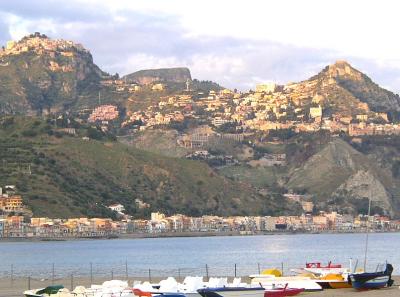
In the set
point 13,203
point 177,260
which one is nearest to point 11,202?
point 13,203

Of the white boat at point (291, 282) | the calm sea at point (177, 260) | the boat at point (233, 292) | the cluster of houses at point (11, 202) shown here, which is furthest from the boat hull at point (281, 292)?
the cluster of houses at point (11, 202)

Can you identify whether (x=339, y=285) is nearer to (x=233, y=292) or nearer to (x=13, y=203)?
(x=233, y=292)

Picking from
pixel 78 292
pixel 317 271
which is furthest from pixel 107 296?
pixel 317 271

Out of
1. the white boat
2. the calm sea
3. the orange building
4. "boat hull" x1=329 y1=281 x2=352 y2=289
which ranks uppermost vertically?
the orange building

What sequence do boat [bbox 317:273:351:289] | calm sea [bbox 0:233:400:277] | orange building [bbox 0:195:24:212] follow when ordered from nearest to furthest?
boat [bbox 317:273:351:289], calm sea [bbox 0:233:400:277], orange building [bbox 0:195:24:212]

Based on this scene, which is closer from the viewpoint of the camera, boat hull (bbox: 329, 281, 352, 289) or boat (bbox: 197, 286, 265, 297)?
boat (bbox: 197, 286, 265, 297)

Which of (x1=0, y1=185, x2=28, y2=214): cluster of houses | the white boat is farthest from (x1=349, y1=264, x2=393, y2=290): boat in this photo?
(x1=0, y1=185, x2=28, y2=214): cluster of houses

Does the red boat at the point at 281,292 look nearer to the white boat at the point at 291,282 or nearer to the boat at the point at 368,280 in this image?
the white boat at the point at 291,282

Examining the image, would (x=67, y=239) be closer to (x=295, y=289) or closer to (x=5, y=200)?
(x=5, y=200)

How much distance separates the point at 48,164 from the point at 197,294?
533ft

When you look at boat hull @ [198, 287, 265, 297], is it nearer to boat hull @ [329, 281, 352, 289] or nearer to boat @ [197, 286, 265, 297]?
boat @ [197, 286, 265, 297]

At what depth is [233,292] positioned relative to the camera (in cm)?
3759

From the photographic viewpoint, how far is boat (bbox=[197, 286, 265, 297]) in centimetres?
3712

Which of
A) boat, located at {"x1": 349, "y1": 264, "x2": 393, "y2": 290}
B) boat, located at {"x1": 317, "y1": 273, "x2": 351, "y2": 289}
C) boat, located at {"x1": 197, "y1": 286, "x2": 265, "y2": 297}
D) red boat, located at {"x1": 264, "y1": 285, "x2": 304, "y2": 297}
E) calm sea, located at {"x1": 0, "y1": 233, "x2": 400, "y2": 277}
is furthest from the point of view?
calm sea, located at {"x1": 0, "y1": 233, "x2": 400, "y2": 277}
